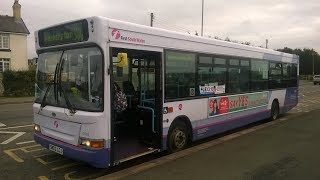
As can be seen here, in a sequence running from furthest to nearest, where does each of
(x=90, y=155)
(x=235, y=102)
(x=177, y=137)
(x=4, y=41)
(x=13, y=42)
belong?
(x=13, y=42), (x=4, y=41), (x=235, y=102), (x=177, y=137), (x=90, y=155)

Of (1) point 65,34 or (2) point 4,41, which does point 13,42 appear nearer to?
(2) point 4,41

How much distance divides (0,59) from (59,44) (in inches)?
1446

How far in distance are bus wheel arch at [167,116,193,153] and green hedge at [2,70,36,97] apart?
24081 millimetres

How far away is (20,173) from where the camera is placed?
6969 mm

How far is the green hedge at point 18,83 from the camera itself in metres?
30.2

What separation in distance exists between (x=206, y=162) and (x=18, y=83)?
26223 millimetres

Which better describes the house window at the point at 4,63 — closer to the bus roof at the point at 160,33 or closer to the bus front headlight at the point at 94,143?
the bus roof at the point at 160,33

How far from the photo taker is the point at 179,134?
27.9 feet

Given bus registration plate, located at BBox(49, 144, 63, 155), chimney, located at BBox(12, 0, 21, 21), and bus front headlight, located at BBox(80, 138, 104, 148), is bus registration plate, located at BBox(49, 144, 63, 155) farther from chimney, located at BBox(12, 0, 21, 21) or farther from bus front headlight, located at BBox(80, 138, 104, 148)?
chimney, located at BBox(12, 0, 21, 21)

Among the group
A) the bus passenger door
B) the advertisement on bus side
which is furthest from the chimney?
the bus passenger door

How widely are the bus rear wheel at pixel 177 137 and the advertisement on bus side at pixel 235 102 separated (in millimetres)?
1205

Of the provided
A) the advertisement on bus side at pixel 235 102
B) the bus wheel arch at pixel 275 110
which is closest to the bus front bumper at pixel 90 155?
the advertisement on bus side at pixel 235 102

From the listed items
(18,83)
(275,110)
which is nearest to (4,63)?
(18,83)

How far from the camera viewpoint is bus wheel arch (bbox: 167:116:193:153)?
8281 millimetres
